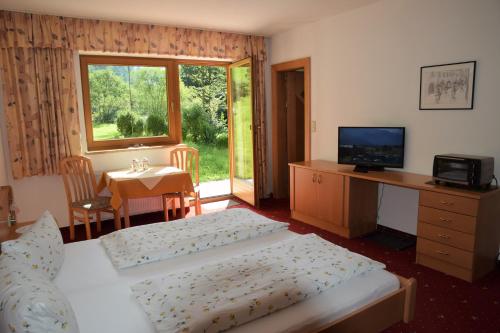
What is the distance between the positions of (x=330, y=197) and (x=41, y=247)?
2891 mm

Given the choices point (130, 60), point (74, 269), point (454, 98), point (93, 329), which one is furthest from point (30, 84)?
point (454, 98)

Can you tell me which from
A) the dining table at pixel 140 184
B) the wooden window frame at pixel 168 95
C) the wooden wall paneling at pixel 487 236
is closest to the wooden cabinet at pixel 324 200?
the wooden wall paneling at pixel 487 236

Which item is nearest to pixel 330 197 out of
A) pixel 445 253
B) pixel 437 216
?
pixel 437 216

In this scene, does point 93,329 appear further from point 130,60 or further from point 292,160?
point 292,160

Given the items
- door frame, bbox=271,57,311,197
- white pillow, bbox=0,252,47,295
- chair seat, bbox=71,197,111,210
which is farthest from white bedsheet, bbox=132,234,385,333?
door frame, bbox=271,57,311,197

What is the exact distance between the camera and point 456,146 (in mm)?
3221

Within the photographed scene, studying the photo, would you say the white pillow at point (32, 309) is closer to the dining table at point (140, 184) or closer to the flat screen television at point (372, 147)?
the dining table at point (140, 184)

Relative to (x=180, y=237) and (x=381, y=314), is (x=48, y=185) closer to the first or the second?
(x=180, y=237)

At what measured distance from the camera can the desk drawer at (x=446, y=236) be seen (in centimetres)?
275

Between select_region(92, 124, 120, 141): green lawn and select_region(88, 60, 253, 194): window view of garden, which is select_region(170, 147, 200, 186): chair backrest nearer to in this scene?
select_region(88, 60, 253, 194): window view of garden

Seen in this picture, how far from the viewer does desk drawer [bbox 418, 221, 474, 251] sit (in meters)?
2.75

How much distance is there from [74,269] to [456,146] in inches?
131

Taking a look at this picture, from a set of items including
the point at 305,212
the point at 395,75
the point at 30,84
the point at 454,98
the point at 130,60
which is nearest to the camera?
the point at 454,98

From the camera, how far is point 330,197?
12.8 feet
